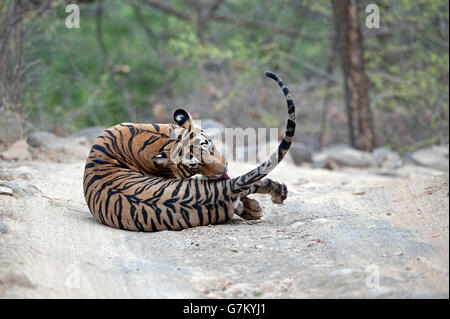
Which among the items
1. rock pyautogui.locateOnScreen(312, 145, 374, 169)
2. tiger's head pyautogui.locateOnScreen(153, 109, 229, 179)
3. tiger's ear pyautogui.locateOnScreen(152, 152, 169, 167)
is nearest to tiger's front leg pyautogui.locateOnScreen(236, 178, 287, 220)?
tiger's head pyautogui.locateOnScreen(153, 109, 229, 179)

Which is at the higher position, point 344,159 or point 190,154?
point 190,154

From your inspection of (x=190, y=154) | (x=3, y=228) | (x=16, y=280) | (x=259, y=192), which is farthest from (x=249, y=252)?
(x=3, y=228)

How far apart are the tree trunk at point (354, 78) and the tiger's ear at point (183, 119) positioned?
22.0 ft

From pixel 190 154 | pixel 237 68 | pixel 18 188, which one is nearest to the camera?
pixel 190 154

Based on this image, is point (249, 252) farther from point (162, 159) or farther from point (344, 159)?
point (344, 159)

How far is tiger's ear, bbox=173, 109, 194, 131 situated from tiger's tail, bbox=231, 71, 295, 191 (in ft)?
1.93

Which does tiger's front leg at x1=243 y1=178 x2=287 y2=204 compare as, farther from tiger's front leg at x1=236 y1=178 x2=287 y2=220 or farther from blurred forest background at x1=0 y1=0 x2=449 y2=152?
blurred forest background at x1=0 y1=0 x2=449 y2=152

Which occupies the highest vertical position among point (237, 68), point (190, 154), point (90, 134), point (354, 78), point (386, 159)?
point (237, 68)

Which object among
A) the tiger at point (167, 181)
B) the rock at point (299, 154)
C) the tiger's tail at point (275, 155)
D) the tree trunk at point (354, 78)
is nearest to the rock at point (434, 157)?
the tree trunk at point (354, 78)

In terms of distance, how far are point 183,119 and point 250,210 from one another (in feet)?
3.08

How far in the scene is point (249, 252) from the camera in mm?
3818

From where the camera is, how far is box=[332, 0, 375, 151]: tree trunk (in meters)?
10.4

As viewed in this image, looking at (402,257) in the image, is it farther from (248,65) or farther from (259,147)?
(248,65)
